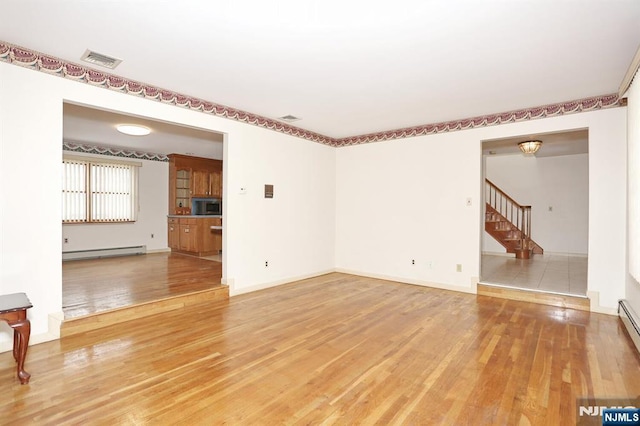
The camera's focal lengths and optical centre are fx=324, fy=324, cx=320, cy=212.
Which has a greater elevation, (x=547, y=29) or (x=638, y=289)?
(x=547, y=29)

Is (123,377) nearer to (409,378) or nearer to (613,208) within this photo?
(409,378)

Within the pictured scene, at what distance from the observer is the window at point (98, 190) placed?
690cm

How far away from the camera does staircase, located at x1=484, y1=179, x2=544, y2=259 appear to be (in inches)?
326

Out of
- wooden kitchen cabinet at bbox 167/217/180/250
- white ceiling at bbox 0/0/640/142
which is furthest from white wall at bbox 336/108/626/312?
wooden kitchen cabinet at bbox 167/217/180/250

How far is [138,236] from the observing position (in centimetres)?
801

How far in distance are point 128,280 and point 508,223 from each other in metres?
8.79

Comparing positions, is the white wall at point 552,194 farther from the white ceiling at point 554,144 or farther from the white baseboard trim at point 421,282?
the white baseboard trim at point 421,282

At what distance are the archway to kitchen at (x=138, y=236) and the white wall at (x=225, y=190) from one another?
1.24ft

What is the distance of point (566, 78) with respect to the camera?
135 inches

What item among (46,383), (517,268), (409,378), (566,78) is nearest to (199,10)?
(46,383)

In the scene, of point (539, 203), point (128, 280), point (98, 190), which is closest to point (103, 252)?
point (98, 190)

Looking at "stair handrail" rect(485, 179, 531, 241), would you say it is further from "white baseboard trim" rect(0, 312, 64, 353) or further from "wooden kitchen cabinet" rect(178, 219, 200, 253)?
"white baseboard trim" rect(0, 312, 64, 353)

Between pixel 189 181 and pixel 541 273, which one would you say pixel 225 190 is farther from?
pixel 541 273

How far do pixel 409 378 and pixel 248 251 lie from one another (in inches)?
123
